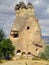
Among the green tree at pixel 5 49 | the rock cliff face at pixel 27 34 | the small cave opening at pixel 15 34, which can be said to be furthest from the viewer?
the small cave opening at pixel 15 34

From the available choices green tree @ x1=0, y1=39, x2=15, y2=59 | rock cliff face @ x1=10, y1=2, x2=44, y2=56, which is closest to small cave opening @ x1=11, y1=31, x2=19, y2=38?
rock cliff face @ x1=10, y1=2, x2=44, y2=56

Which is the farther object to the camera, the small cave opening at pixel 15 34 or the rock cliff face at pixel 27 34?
the small cave opening at pixel 15 34

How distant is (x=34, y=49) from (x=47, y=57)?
38.3 feet

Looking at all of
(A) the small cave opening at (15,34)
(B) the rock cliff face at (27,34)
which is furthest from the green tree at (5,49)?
(A) the small cave opening at (15,34)

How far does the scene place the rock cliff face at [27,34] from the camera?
69062mm

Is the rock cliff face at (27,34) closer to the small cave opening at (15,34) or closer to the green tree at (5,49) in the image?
the small cave opening at (15,34)

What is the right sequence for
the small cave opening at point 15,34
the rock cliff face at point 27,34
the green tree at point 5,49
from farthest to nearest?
1. the small cave opening at point 15,34
2. the rock cliff face at point 27,34
3. the green tree at point 5,49

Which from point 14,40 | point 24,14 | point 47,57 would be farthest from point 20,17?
point 47,57

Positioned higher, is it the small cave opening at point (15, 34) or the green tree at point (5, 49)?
the small cave opening at point (15, 34)

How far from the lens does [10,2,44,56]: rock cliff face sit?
69.1m

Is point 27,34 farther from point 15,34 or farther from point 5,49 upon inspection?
point 5,49

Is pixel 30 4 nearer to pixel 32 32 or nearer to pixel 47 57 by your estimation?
pixel 32 32

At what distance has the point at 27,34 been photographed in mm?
69750

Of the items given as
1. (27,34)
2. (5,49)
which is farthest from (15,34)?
(5,49)
